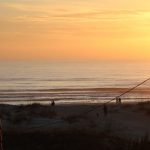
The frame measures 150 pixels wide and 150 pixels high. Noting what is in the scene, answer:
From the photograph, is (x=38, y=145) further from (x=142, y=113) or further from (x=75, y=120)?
(x=142, y=113)

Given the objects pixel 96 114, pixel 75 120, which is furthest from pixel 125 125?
pixel 96 114

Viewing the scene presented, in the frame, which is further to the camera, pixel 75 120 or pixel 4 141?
pixel 75 120

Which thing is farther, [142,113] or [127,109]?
[127,109]

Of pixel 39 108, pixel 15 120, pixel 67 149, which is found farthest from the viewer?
pixel 39 108

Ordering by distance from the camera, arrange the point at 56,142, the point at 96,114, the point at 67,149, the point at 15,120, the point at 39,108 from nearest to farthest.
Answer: the point at 67,149 < the point at 56,142 < the point at 15,120 < the point at 96,114 < the point at 39,108

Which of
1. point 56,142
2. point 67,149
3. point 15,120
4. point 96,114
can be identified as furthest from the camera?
point 96,114

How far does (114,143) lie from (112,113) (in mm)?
13832

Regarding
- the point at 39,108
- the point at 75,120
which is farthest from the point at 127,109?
the point at 75,120

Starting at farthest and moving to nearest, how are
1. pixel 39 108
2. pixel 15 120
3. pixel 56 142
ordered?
pixel 39 108 → pixel 15 120 → pixel 56 142

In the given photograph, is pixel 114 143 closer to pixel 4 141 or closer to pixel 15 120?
pixel 4 141

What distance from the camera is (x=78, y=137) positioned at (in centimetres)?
1402

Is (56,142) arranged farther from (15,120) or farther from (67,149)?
(15,120)

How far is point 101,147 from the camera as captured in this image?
13.2 m

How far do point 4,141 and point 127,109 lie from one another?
1725cm
